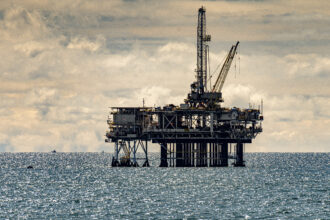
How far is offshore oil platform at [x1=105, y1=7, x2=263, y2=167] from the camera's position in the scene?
163 meters

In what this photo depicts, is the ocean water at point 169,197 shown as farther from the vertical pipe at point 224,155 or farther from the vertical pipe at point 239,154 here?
the vertical pipe at point 239,154

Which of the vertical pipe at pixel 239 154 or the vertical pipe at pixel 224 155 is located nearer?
the vertical pipe at pixel 239 154

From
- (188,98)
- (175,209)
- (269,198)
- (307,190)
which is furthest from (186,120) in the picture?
(175,209)

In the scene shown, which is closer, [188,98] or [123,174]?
[123,174]

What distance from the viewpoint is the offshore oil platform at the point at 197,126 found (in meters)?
163

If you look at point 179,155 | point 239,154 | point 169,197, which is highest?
point 239,154

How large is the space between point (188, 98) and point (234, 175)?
33.4 metres

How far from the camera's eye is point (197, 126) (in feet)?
545

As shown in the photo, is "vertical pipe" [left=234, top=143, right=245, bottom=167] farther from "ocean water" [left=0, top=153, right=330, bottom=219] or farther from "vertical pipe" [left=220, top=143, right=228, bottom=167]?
"ocean water" [left=0, top=153, right=330, bottom=219]

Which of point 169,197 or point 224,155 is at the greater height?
point 224,155

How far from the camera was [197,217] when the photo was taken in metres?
79.2

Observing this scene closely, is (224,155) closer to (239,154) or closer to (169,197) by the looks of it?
(239,154)

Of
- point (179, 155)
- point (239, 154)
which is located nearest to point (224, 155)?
point (239, 154)

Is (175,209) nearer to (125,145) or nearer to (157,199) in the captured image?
(157,199)
